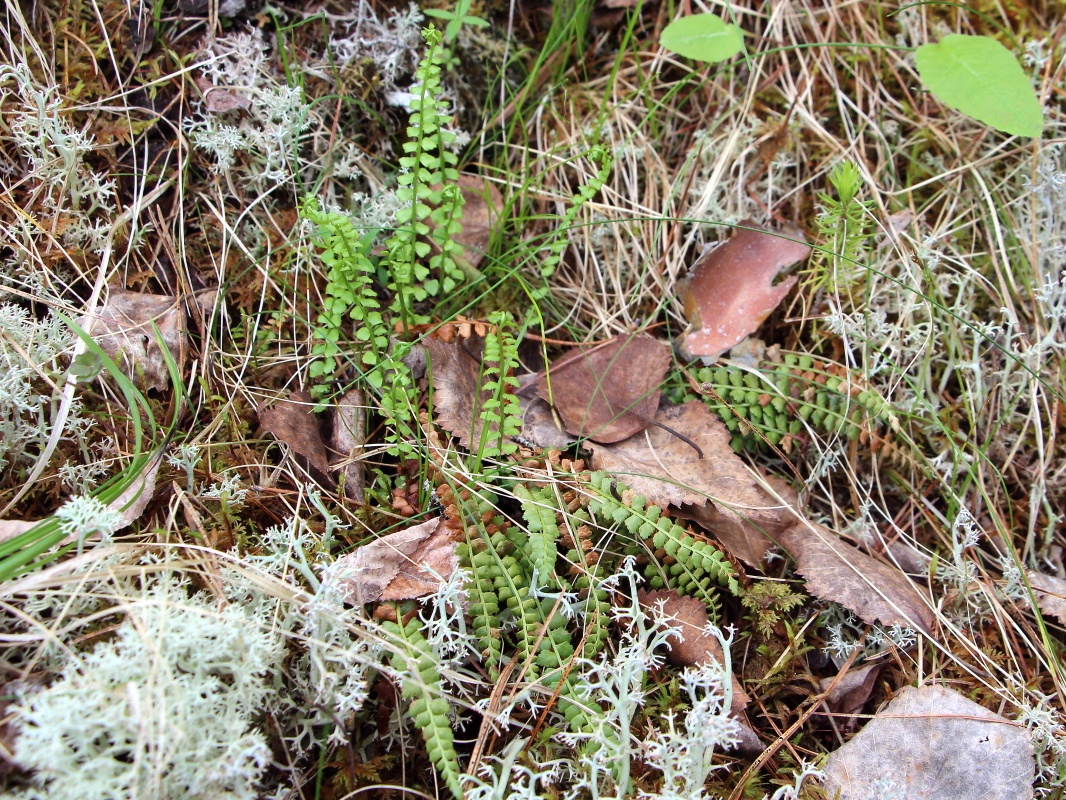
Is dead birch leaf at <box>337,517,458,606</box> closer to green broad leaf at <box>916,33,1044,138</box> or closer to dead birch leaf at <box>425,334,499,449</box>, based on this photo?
dead birch leaf at <box>425,334,499,449</box>

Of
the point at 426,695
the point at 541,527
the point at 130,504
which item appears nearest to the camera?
the point at 426,695

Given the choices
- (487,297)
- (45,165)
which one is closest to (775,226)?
(487,297)

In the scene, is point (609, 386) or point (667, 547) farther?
point (609, 386)

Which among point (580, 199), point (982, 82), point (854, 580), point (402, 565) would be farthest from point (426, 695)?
point (982, 82)

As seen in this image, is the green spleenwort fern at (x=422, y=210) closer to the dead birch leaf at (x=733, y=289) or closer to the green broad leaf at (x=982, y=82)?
the dead birch leaf at (x=733, y=289)

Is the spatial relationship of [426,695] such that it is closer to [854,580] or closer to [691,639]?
[691,639]
